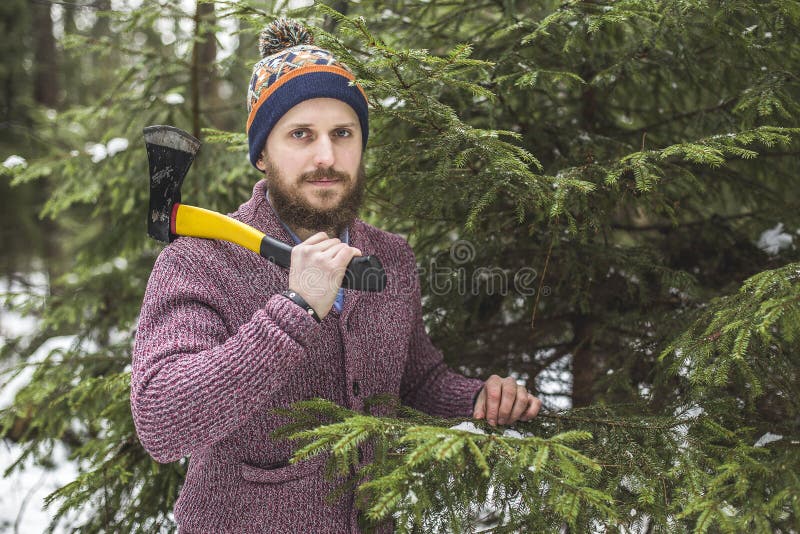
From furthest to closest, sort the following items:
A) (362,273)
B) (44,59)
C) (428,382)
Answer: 1. (44,59)
2. (428,382)
3. (362,273)

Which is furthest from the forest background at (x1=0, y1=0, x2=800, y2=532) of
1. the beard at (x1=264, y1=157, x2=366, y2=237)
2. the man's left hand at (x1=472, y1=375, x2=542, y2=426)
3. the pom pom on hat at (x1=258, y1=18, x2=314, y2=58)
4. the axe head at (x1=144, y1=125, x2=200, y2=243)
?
the axe head at (x1=144, y1=125, x2=200, y2=243)

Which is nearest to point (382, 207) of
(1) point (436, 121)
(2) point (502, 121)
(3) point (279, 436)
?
(2) point (502, 121)

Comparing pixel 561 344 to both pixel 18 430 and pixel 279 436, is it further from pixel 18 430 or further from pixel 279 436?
pixel 18 430

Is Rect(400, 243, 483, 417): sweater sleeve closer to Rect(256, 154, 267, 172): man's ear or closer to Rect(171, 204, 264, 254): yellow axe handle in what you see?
Rect(256, 154, 267, 172): man's ear

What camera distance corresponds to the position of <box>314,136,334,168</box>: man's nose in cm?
219

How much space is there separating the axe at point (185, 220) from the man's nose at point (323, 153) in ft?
1.13

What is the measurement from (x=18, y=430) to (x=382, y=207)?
510 cm

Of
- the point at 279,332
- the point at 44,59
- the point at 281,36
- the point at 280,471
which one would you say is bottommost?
the point at 280,471

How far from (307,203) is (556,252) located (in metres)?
1.21

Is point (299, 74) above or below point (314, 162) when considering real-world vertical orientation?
above

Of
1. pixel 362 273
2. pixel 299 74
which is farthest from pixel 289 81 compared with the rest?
pixel 362 273

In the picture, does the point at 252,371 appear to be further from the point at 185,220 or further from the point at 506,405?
the point at 506,405

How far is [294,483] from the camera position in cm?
211

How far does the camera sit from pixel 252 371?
67.1 inches
